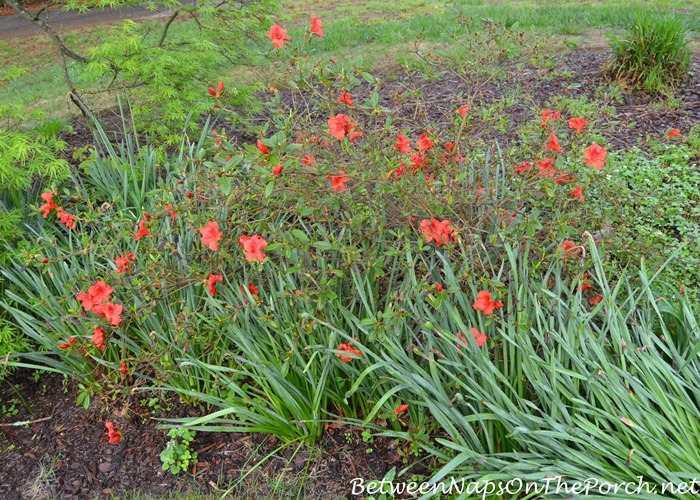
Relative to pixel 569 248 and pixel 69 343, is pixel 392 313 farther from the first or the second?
pixel 69 343

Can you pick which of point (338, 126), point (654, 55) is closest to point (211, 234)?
point (338, 126)

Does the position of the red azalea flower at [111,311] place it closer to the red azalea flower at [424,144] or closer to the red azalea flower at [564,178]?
the red azalea flower at [424,144]

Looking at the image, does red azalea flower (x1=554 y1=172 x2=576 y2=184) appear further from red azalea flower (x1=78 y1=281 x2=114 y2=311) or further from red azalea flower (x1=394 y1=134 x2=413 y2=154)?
red azalea flower (x1=78 y1=281 x2=114 y2=311)

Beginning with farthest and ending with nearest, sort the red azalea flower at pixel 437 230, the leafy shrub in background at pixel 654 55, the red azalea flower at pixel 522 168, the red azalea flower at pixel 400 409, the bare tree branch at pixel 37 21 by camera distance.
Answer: the leafy shrub in background at pixel 654 55, the bare tree branch at pixel 37 21, the red azalea flower at pixel 522 168, the red azalea flower at pixel 437 230, the red azalea flower at pixel 400 409

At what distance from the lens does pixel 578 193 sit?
2.57 m

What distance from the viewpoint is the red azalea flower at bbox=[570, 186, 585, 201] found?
253 cm

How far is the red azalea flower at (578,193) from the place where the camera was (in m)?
2.53

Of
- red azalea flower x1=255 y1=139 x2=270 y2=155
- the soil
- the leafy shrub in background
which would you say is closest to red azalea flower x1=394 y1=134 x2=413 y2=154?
red azalea flower x1=255 y1=139 x2=270 y2=155

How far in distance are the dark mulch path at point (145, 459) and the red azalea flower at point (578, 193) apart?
127 cm

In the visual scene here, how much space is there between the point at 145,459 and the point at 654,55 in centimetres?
440

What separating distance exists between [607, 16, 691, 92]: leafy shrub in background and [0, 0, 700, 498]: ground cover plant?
82.6 inches

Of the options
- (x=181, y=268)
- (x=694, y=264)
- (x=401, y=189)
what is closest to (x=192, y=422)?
(x=181, y=268)

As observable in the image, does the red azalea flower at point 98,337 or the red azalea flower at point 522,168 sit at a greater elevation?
the red azalea flower at point 522,168

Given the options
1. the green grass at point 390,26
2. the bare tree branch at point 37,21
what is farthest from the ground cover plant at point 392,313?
the green grass at point 390,26
